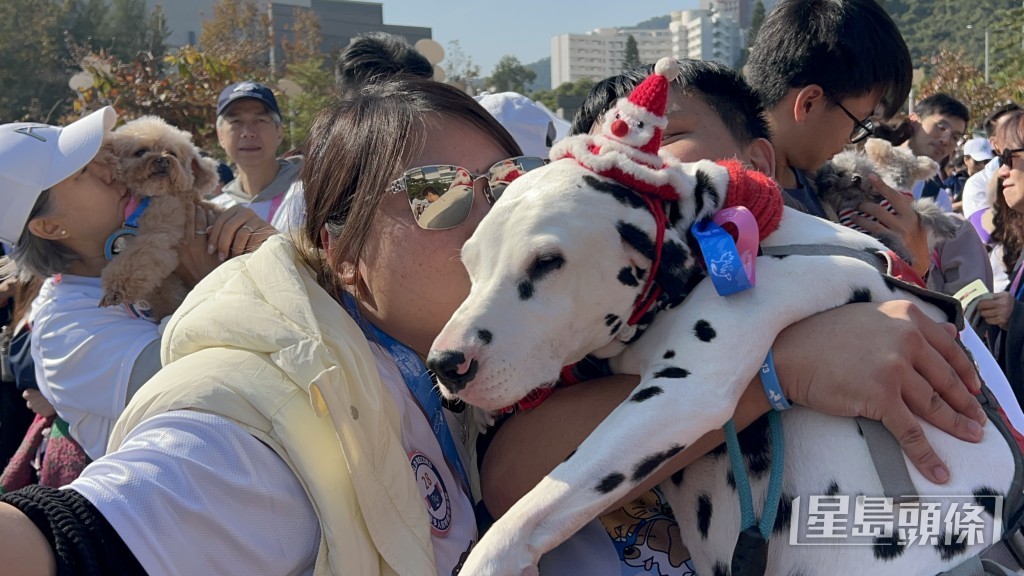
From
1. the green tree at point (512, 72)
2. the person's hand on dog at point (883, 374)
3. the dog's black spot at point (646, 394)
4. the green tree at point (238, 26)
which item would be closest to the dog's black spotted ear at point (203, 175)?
the dog's black spot at point (646, 394)

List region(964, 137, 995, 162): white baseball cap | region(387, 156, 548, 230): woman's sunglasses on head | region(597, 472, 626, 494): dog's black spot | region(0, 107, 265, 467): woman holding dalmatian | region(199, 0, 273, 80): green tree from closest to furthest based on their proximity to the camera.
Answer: region(597, 472, 626, 494): dog's black spot < region(387, 156, 548, 230): woman's sunglasses on head < region(0, 107, 265, 467): woman holding dalmatian < region(964, 137, 995, 162): white baseball cap < region(199, 0, 273, 80): green tree

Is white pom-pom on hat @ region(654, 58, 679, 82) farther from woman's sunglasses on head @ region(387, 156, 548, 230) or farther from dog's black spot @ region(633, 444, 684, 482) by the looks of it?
dog's black spot @ region(633, 444, 684, 482)

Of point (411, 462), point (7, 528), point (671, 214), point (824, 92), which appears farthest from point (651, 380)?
point (824, 92)

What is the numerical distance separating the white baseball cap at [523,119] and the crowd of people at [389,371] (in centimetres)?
109

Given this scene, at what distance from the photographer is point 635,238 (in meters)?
1.63

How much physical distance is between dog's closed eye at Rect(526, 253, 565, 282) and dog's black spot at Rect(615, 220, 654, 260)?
0.45 ft

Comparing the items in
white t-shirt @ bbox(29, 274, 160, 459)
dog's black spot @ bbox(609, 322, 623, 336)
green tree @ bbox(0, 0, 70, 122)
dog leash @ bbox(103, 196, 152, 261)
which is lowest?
green tree @ bbox(0, 0, 70, 122)

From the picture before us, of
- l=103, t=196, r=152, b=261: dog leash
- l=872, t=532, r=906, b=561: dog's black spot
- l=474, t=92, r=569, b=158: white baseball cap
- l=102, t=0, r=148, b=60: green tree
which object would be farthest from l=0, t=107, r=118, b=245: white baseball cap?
l=102, t=0, r=148, b=60: green tree

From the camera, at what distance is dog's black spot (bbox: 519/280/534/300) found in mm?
1582

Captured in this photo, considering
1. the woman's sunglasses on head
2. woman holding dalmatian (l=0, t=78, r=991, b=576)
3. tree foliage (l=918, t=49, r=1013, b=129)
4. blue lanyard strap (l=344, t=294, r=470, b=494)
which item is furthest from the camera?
tree foliage (l=918, t=49, r=1013, b=129)

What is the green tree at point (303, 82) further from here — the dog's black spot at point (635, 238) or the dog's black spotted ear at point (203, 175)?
the dog's black spot at point (635, 238)

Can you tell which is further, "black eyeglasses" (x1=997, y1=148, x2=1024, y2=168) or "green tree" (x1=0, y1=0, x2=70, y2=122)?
"green tree" (x1=0, y1=0, x2=70, y2=122)

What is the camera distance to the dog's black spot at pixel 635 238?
162cm

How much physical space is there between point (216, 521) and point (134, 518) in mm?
133
